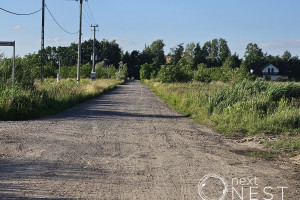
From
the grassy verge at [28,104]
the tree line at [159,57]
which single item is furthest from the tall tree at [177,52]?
the grassy verge at [28,104]

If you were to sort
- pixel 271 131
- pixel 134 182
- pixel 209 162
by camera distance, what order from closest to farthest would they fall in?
pixel 134 182, pixel 209 162, pixel 271 131

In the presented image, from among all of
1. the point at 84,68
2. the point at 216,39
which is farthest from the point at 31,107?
the point at 216,39

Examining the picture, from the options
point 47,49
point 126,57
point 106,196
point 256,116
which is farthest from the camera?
point 126,57

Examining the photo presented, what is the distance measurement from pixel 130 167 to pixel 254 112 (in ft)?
26.0

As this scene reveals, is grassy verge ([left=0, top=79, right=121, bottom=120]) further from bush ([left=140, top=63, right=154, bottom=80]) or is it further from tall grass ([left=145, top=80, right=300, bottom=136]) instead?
bush ([left=140, top=63, right=154, bottom=80])

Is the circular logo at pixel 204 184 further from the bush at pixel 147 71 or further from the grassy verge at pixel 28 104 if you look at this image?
the bush at pixel 147 71

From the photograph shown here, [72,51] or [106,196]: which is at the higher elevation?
[72,51]

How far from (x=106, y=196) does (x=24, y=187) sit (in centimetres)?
122

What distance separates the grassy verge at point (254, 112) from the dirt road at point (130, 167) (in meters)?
1.61

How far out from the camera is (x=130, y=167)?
23.0 ft

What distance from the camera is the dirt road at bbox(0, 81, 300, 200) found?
18.1 feet

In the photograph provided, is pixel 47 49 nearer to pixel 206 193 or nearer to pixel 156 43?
pixel 156 43

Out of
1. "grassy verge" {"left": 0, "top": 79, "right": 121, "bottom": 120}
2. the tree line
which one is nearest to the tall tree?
the tree line

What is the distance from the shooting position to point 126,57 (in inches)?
5472
